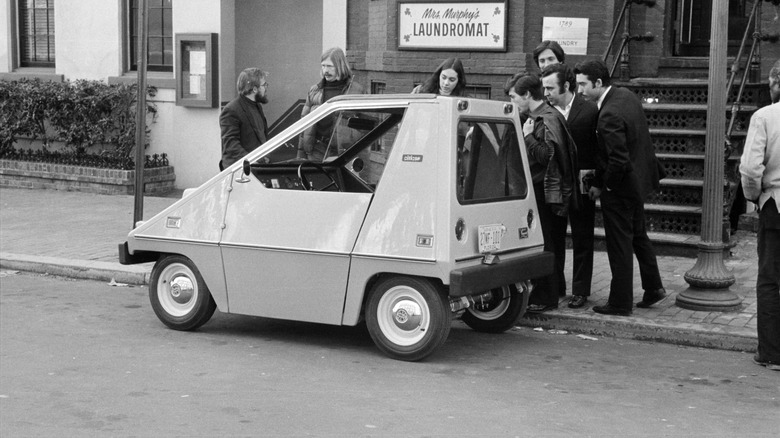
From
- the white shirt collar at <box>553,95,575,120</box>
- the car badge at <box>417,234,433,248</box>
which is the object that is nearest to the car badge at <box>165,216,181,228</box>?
the car badge at <box>417,234,433,248</box>

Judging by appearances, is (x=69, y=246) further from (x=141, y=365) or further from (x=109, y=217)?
(x=141, y=365)

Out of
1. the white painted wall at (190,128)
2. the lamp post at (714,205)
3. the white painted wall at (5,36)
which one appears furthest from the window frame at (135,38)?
the lamp post at (714,205)

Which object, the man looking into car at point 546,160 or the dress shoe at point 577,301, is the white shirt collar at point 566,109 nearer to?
the man looking into car at point 546,160

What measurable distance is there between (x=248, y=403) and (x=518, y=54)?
7.03 m

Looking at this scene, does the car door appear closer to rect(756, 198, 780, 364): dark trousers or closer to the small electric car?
the small electric car

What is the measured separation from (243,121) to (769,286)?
465 cm

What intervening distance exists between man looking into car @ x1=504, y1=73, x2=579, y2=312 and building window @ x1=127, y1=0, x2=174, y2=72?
357 inches

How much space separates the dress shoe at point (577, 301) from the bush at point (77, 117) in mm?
8749

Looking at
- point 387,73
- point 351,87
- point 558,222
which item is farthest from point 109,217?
point 558,222

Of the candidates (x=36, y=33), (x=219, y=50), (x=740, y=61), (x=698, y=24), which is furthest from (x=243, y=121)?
(x=36, y=33)

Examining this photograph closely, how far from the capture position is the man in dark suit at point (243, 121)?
926cm

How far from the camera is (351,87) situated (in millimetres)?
9250

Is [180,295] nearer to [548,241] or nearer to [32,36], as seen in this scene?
[548,241]

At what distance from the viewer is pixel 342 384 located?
6.29m
